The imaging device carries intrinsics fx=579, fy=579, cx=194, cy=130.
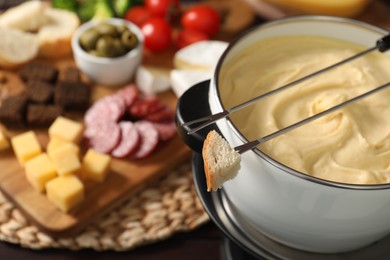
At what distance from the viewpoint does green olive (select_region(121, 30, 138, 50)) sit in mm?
2098

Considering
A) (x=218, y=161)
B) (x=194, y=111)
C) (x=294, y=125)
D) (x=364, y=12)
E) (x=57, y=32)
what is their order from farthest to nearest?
(x=364, y=12) < (x=57, y=32) < (x=194, y=111) < (x=294, y=125) < (x=218, y=161)

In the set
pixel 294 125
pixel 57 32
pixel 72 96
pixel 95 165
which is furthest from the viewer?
pixel 57 32

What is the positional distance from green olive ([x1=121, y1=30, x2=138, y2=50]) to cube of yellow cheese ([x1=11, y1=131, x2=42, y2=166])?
519mm

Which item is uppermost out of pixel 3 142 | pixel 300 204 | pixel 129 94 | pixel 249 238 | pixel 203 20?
pixel 300 204

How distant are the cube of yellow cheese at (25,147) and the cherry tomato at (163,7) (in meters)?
0.85

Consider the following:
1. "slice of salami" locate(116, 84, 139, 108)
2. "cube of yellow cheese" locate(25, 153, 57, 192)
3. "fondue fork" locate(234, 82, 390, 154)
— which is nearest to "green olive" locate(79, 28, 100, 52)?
"slice of salami" locate(116, 84, 139, 108)

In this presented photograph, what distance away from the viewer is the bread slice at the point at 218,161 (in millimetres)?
1037

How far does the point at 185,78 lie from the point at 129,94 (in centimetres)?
20

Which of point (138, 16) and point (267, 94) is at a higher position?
point (267, 94)

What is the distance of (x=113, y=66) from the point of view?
2.05m

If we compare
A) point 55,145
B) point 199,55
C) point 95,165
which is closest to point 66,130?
point 55,145

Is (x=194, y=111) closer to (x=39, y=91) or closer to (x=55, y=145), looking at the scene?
(x=55, y=145)

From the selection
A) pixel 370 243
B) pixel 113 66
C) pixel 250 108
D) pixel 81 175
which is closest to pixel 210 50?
pixel 113 66

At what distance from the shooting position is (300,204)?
1.14 meters
